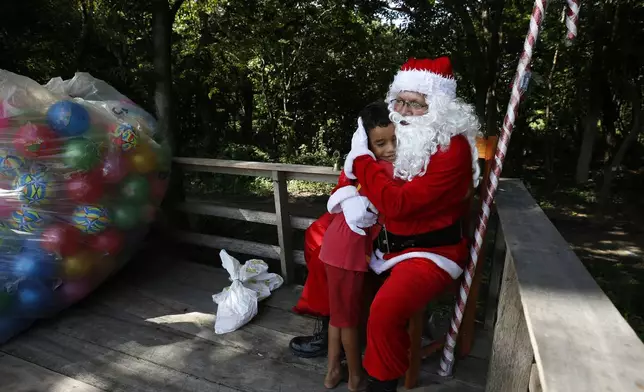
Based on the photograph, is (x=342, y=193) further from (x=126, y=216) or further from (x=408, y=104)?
(x=126, y=216)

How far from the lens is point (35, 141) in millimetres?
2402

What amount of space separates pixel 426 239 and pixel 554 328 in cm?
95

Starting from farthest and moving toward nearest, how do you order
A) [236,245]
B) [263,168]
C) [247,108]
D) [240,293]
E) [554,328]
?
1. [247,108]
2. [236,245]
3. [263,168]
4. [240,293]
5. [554,328]

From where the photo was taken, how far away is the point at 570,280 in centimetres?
115

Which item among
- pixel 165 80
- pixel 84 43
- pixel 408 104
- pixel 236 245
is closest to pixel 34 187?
pixel 236 245

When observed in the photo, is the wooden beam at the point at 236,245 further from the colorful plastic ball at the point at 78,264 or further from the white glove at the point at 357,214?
the white glove at the point at 357,214

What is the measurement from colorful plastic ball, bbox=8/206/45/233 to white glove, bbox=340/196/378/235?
5.08ft

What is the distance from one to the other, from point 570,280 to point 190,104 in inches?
276

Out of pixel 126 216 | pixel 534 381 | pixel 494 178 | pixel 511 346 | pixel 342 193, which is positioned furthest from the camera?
pixel 126 216

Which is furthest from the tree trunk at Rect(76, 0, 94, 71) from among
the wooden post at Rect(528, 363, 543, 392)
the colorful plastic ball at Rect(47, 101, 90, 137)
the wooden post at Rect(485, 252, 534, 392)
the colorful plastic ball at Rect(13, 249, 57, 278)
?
the wooden post at Rect(528, 363, 543, 392)

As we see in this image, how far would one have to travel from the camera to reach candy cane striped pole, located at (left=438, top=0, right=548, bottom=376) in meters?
1.70

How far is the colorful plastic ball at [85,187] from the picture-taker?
246 cm

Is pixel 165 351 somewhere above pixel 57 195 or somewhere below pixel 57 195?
below

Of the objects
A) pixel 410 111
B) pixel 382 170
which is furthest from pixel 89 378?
pixel 410 111
